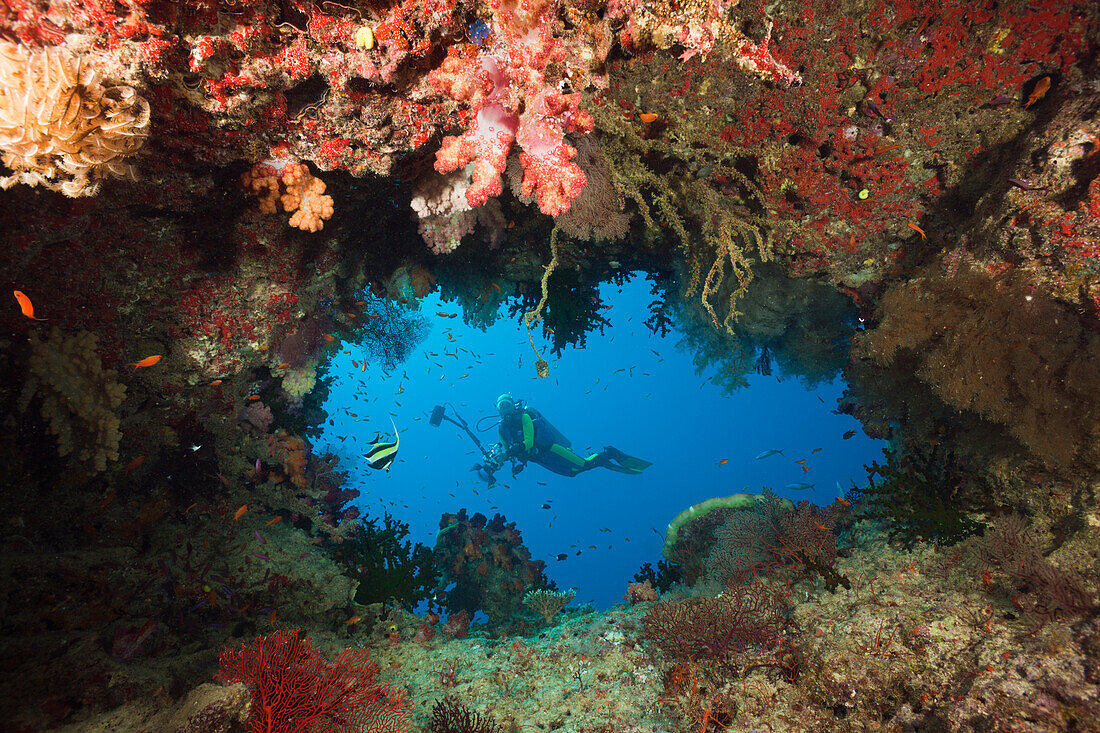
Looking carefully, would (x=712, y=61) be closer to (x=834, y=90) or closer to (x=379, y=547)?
(x=834, y=90)

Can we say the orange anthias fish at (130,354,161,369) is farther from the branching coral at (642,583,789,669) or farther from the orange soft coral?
the branching coral at (642,583,789,669)

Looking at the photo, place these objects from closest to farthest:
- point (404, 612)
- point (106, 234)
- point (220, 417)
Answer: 1. point (106, 234)
2. point (220, 417)
3. point (404, 612)

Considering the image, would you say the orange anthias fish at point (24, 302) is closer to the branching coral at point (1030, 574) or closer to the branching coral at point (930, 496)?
the branching coral at point (1030, 574)

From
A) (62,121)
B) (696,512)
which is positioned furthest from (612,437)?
(62,121)

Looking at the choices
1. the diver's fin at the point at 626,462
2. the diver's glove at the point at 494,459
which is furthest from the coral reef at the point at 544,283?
the diver's fin at the point at 626,462

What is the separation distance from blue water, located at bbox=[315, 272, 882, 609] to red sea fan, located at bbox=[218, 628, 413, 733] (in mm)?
81874

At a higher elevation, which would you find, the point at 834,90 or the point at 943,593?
the point at 834,90

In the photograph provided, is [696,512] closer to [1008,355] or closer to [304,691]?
[1008,355]

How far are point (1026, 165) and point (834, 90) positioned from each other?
5.94 feet

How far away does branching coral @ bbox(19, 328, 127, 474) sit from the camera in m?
3.38

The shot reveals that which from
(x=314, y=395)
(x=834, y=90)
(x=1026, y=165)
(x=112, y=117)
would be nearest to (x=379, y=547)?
(x=314, y=395)

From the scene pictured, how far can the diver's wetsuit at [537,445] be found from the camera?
15.6 metres

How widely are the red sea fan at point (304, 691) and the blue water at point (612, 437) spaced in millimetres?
81874

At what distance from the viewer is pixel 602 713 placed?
13.7ft
